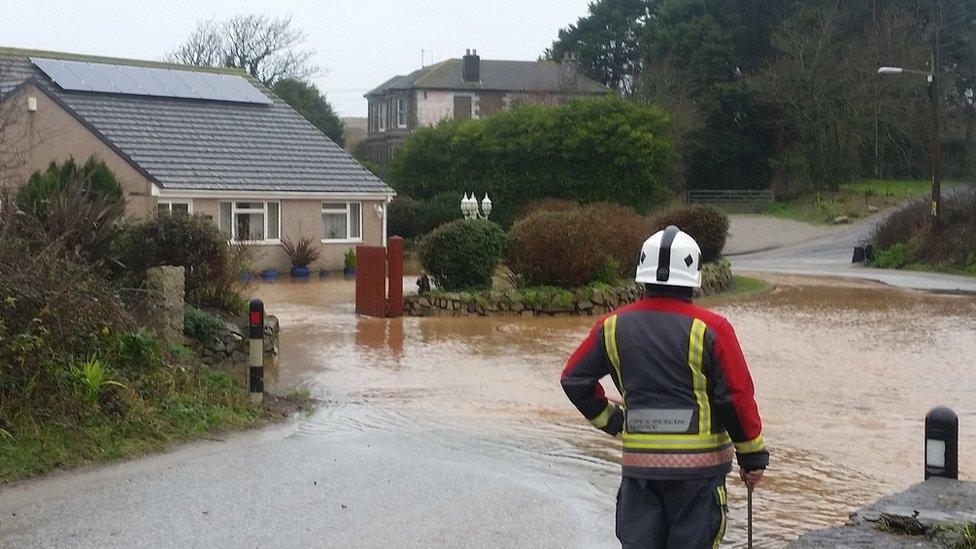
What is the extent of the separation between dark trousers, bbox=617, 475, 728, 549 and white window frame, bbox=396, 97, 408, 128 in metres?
66.2

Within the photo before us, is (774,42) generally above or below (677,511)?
above

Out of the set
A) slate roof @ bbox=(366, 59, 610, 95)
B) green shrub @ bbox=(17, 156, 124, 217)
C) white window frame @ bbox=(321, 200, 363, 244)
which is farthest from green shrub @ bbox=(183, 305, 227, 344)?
slate roof @ bbox=(366, 59, 610, 95)

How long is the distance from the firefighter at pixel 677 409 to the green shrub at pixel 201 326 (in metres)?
9.57

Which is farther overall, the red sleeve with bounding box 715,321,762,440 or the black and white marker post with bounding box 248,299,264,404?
the black and white marker post with bounding box 248,299,264,404

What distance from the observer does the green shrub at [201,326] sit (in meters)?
13.9

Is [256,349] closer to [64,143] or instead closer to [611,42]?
[64,143]

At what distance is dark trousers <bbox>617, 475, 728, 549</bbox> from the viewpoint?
492 cm

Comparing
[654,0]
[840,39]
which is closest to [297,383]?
[840,39]

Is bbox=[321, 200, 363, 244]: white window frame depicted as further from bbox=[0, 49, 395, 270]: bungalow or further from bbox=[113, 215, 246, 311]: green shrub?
bbox=[113, 215, 246, 311]: green shrub

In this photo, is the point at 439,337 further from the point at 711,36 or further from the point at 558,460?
the point at 711,36

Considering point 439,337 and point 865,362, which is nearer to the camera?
point 865,362

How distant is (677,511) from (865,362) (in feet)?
38.7

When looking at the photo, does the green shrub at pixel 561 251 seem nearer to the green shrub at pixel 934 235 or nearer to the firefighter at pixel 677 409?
the green shrub at pixel 934 235

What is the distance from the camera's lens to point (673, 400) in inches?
197
